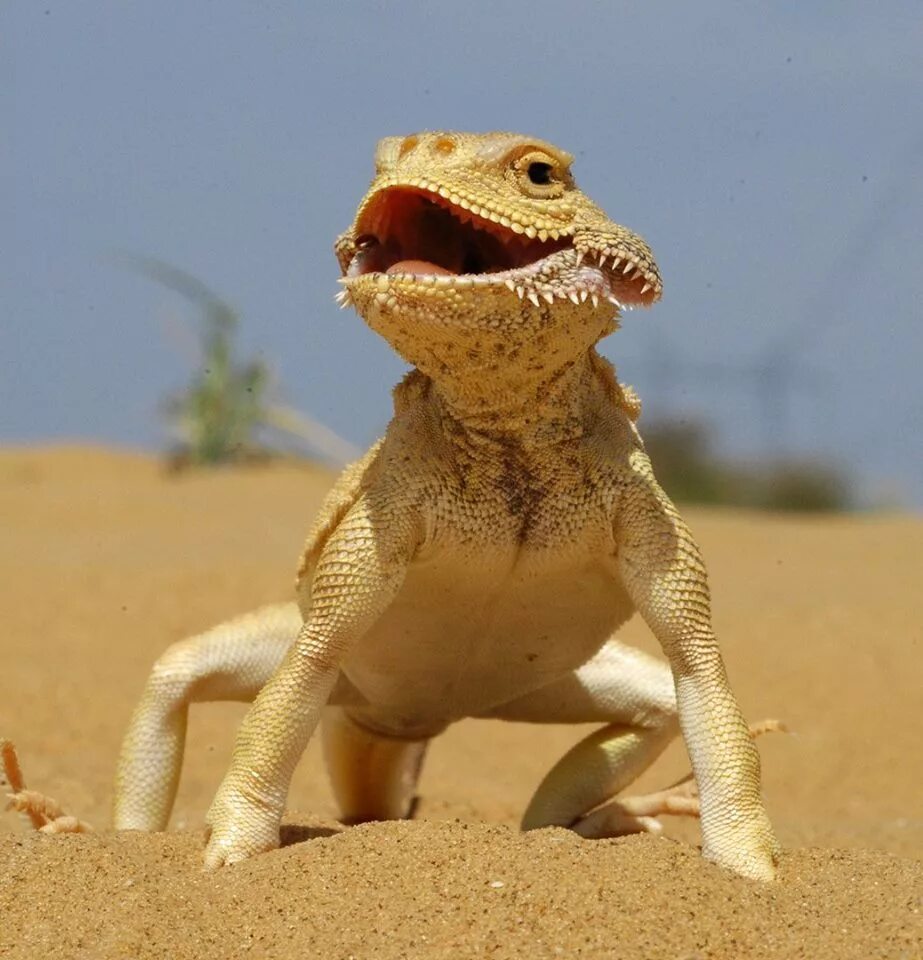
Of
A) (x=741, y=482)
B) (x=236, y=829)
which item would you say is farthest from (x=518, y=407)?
(x=741, y=482)

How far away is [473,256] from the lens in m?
4.23

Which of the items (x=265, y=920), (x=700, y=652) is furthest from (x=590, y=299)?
(x=265, y=920)

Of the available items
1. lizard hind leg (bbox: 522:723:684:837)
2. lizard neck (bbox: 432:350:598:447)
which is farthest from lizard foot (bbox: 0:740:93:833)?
lizard neck (bbox: 432:350:598:447)

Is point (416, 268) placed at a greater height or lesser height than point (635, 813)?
greater

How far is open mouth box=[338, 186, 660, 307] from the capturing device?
385cm

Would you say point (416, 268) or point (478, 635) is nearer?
point (416, 268)

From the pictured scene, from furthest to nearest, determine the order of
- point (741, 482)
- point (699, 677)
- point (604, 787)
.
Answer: point (741, 482), point (604, 787), point (699, 677)

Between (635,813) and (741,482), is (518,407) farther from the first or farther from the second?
(741,482)

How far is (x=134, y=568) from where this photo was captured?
11.9 meters

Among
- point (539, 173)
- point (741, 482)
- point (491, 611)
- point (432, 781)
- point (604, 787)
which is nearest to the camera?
point (539, 173)

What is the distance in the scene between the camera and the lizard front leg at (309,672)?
4.20m

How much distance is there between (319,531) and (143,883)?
1228 millimetres

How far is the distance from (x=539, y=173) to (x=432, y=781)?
4.25m

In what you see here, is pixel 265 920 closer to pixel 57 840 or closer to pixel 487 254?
pixel 57 840
